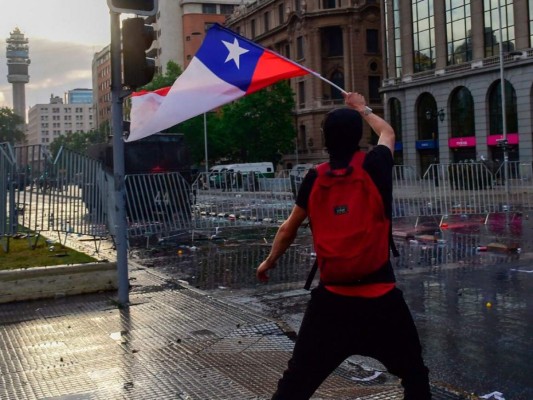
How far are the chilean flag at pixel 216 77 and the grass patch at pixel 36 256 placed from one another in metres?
3.16

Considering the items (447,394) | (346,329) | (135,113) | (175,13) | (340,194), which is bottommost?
(447,394)

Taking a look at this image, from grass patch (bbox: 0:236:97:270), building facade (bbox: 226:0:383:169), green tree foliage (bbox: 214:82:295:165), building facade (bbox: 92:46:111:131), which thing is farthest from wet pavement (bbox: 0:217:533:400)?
building facade (bbox: 92:46:111:131)

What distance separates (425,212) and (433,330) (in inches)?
522

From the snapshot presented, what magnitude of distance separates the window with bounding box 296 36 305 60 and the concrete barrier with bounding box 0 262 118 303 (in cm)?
6242

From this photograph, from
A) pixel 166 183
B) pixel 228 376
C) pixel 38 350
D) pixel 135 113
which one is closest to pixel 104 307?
pixel 38 350

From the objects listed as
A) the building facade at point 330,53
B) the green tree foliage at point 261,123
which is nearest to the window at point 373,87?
the building facade at point 330,53

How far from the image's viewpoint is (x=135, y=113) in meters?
8.52

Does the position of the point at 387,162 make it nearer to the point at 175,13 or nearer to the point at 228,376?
the point at 228,376

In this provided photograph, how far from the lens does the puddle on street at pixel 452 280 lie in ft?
19.4

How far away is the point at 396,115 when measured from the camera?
189ft

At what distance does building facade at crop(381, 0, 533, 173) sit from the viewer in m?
43.7

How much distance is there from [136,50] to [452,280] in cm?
549

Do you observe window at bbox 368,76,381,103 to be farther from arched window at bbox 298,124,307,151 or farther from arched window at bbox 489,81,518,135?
arched window at bbox 489,81,518,135

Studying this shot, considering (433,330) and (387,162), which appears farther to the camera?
(433,330)
